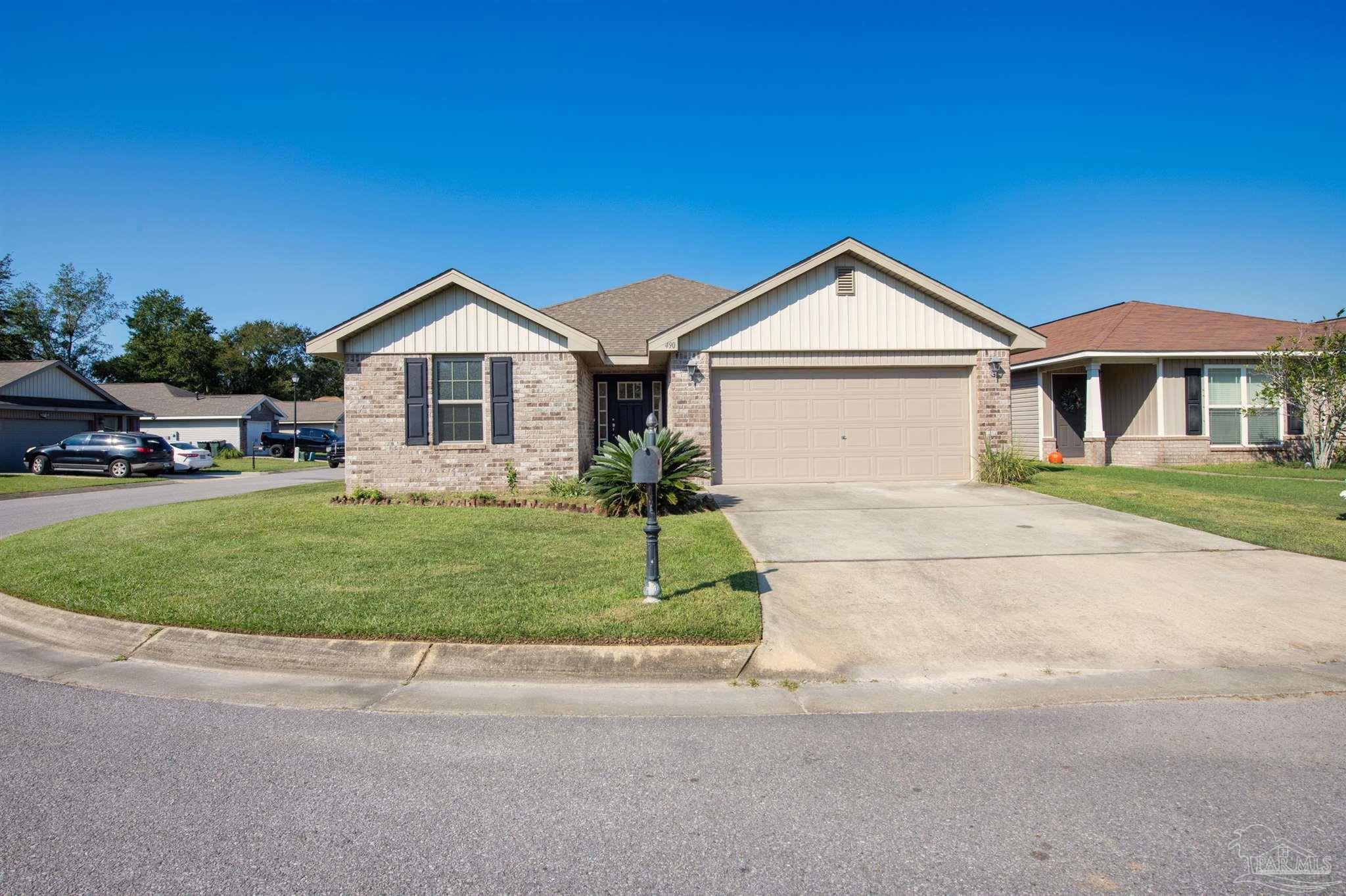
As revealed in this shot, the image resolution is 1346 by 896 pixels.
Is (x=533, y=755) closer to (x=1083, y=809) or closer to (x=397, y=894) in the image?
(x=397, y=894)

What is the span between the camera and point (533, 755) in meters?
3.55

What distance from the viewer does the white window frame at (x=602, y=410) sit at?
16.3 m

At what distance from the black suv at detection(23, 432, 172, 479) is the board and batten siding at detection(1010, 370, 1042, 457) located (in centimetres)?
2910

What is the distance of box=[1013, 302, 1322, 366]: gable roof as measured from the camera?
18.1m

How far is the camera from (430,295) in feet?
42.7

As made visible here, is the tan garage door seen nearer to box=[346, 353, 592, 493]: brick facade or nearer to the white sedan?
box=[346, 353, 592, 493]: brick facade

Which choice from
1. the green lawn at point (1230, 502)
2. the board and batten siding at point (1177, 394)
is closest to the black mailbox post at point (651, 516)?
the green lawn at point (1230, 502)

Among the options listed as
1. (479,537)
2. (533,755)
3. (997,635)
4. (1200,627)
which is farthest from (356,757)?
(1200,627)

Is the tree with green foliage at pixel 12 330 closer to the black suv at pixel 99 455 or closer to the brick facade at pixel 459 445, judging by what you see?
the black suv at pixel 99 455

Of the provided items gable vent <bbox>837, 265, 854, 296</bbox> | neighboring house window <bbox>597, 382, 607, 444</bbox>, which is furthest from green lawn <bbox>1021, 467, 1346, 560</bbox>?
neighboring house window <bbox>597, 382, 607, 444</bbox>

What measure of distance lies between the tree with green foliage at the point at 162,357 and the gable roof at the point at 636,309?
199ft

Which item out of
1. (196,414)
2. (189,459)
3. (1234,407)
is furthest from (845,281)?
(196,414)

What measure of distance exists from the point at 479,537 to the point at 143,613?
359cm

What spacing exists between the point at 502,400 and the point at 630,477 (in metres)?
3.94
